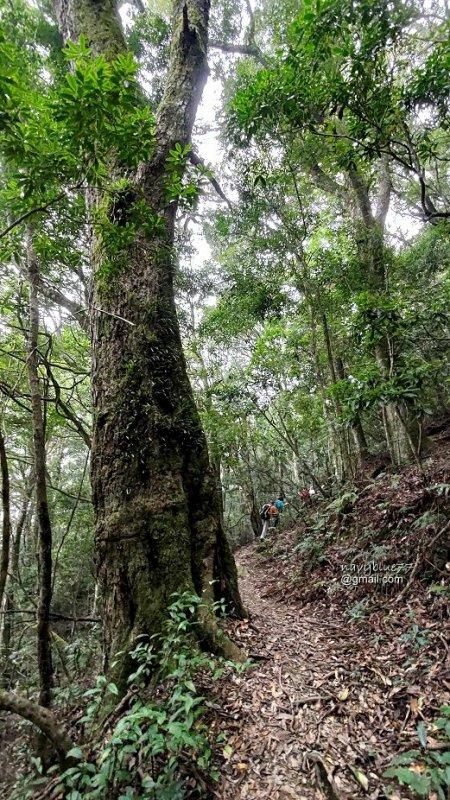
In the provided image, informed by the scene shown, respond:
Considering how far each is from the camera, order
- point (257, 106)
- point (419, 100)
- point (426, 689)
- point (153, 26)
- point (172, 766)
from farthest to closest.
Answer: point (153, 26) → point (257, 106) → point (419, 100) → point (426, 689) → point (172, 766)

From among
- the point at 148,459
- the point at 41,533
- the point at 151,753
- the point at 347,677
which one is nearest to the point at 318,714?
the point at 347,677

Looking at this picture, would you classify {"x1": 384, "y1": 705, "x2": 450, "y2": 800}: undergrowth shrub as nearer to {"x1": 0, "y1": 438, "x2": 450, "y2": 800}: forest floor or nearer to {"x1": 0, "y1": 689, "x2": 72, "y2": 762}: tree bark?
{"x1": 0, "y1": 438, "x2": 450, "y2": 800}: forest floor

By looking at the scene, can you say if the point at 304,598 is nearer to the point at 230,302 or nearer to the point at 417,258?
the point at 230,302

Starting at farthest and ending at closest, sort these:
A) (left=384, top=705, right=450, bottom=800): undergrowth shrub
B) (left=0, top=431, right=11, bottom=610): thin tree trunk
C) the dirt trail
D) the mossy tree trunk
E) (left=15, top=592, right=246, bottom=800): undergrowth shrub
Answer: the mossy tree trunk
(left=0, top=431, right=11, bottom=610): thin tree trunk
the dirt trail
(left=15, top=592, right=246, bottom=800): undergrowth shrub
(left=384, top=705, right=450, bottom=800): undergrowth shrub

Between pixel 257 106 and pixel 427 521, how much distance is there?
17.7 ft

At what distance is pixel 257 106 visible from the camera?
457 cm

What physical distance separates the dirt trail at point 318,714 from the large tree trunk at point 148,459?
53cm

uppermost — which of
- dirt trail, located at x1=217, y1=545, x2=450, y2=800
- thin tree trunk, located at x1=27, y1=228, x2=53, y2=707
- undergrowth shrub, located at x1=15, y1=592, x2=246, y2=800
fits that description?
thin tree trunk, located at x1=27, y1=228, x2=53, y2=707

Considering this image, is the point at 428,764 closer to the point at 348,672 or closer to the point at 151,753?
the point at 348,672

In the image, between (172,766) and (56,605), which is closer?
(172,766)

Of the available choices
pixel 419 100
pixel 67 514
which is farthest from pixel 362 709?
pixel 67 514

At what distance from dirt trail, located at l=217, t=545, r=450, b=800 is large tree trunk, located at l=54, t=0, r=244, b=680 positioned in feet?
1.76

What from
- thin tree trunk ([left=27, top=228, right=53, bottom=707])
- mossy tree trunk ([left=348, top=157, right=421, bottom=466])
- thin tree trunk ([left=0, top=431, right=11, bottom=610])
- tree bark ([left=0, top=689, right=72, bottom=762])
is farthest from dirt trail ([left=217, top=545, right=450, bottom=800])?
mossy tree trunk ([left=348, top=157, right=421, bottom=466])

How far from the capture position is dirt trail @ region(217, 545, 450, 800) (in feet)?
7.17
